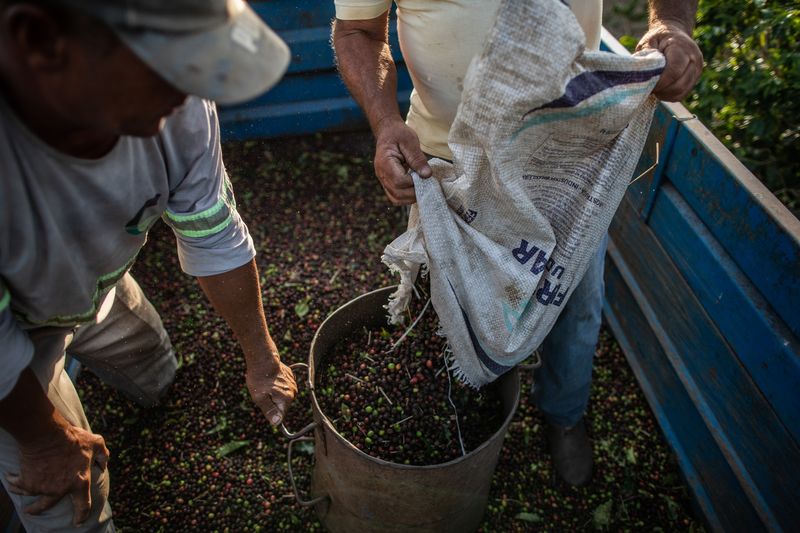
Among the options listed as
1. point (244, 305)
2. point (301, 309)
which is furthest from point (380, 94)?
point (301, 309)

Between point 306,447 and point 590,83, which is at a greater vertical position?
point 590,83

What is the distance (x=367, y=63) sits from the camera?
6.75ft

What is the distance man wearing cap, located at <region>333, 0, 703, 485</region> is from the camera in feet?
5.81

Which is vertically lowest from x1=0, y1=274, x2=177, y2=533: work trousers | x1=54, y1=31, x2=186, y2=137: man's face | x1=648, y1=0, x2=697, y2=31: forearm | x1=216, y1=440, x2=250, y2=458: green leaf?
x1=216, y1=440, x2=250, y2=458: green leaf

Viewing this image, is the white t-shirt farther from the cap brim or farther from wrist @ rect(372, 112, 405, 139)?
the cap brim

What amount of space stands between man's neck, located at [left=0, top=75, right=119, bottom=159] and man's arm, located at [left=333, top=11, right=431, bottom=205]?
0.77 m

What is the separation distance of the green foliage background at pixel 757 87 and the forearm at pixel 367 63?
1.68 meters

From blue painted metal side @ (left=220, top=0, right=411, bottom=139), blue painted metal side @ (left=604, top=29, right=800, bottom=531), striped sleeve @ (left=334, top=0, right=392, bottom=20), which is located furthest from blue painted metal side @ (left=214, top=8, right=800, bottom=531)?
blue painted metal side @ (left=220, top=0, right=411, bottom=139)

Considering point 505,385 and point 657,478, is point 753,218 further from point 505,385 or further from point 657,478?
point 657,478

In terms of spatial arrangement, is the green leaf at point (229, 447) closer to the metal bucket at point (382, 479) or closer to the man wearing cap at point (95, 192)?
the metal bucket at point (382, 479)

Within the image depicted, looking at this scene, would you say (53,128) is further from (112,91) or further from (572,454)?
(572,454)

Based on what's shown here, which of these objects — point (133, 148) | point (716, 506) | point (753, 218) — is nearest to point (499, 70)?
point (133, 148)

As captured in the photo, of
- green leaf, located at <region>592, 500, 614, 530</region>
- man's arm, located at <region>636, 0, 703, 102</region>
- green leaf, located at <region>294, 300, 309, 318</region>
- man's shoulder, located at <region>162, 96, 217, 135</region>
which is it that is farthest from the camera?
green leaf, located at <region>294, 300, 309, 318</region>

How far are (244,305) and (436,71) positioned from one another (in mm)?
1020
